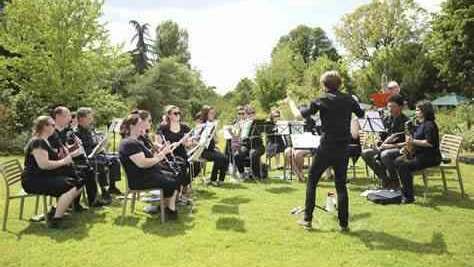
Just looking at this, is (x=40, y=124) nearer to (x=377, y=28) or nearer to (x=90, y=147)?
(x=90, y=147)

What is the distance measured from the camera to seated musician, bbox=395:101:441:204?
7.91 m

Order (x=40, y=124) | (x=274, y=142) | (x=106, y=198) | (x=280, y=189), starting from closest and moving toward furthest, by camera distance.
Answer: (x=40, y=124) → (x=106, y=198) → (x=280, y=189) → (x=274, y=142)

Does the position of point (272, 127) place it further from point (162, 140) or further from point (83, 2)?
point (83, 2)

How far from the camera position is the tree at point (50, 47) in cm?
2225

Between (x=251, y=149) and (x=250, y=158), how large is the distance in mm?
210

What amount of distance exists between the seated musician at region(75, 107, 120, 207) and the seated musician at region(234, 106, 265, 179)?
330cm

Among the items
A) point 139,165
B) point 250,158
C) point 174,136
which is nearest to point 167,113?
point 174,136

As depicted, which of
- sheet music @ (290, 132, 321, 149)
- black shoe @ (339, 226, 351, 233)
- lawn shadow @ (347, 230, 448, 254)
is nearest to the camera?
lawn shadow @ (347, 230, 448, 254)

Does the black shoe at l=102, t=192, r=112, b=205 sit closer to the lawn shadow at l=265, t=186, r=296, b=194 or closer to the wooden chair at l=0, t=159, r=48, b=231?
the wooden chair at l=0, t=159, r=48, b=231

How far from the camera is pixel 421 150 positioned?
801 centimetres

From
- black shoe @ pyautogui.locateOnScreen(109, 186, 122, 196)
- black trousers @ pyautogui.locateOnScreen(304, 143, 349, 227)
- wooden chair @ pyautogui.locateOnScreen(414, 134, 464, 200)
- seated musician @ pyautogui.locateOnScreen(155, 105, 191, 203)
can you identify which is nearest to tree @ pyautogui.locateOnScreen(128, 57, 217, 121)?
black shoe @ pyautogui.locateOnScreen(109, 186, 122, 196)

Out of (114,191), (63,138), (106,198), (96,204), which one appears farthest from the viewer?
(114,191)

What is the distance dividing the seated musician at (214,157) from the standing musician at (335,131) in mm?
4133

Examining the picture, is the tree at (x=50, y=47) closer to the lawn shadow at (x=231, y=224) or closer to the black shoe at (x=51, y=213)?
the black shoe at (x=51, y=213)
